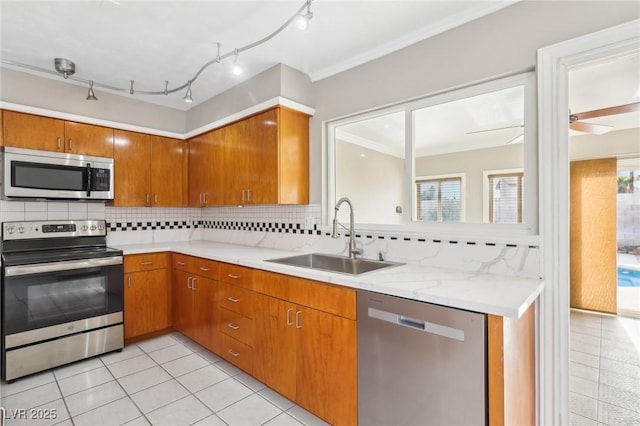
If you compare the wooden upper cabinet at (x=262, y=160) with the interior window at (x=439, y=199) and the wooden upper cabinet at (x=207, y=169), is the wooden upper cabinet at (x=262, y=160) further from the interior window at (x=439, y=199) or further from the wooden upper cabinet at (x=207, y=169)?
the interior window at (x=439, y=199)

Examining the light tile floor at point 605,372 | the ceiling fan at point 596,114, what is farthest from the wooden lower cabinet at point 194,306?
the ceiling fan at point 596,114

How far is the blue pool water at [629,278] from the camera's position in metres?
3.98

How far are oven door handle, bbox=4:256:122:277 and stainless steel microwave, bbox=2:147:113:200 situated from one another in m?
0.62

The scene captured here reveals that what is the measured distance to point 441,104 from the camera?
2080mm

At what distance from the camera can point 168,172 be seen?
3529 mm

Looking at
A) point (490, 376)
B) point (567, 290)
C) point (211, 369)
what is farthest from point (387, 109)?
point (211, 369)

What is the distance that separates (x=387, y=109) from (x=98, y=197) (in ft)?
8.91

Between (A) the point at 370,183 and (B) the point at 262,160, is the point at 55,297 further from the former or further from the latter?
(A) the point at 370,183

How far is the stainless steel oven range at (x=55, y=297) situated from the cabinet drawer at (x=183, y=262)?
0.46 meters

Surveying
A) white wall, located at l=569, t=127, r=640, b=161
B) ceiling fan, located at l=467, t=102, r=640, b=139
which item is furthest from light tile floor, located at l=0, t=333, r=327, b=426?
white wall, located at l=569, t=127, r=640, b=161

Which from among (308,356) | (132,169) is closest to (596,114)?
(308,356)

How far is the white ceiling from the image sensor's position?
1.85m

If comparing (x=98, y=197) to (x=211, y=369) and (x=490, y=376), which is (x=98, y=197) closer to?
(x=211, y=369)

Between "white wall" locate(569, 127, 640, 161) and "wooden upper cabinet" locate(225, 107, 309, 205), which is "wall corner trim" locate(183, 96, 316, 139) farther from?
"white wall" locate(569, 127, 640, 161)
